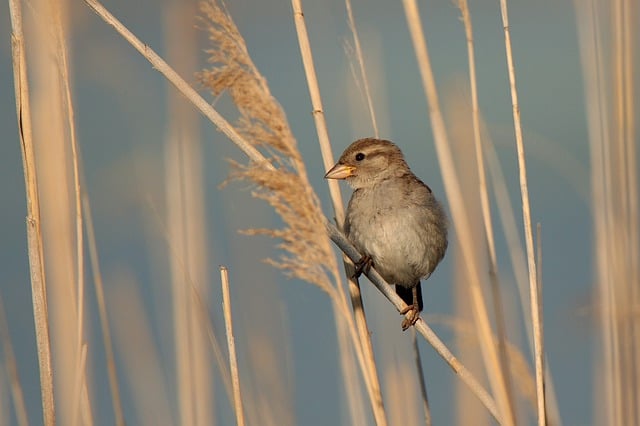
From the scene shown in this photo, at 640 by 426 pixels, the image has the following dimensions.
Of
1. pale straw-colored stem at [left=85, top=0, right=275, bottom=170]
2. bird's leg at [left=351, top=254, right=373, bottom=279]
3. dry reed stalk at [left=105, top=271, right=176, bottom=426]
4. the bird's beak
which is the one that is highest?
pale straw-colored stem at [left=85, top=0, right=275, bottom=170]

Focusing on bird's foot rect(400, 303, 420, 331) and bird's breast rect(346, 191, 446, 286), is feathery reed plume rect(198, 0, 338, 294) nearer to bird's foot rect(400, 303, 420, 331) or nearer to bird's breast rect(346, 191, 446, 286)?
bird's foot rect(400, 303, 420, 331)

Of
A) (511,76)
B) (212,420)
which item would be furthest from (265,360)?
(511,76)

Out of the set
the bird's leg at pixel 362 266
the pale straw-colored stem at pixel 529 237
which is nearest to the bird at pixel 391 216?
the bird's leg at pixel 362 266

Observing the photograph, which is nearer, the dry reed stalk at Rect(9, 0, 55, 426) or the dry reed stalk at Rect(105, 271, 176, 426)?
the dry reed stalk at Rect(9, 0, 55, 426)

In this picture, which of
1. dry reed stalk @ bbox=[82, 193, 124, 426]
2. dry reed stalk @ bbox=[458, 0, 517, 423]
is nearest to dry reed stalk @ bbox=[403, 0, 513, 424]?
dry reed stalk @ bbox=[458, 0, 517, 423]

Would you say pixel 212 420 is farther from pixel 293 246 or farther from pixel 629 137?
pixel 629 137

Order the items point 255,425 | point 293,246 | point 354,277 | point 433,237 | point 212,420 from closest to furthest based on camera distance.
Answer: point 293,246, point 354,277, point 255,425, point 212,420, point 433,237

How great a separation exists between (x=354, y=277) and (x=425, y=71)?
641mm

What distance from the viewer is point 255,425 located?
9.93 ft

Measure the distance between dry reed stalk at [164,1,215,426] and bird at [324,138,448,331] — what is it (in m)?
0.56

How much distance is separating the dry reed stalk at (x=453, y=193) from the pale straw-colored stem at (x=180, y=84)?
538mm

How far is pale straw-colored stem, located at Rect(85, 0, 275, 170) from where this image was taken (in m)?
2.15

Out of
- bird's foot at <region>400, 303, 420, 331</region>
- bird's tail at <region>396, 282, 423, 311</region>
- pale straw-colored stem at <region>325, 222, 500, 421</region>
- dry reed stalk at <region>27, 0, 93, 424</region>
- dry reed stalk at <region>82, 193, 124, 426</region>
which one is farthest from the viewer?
bird's tail at <region>396, 282, 423, 311</region>

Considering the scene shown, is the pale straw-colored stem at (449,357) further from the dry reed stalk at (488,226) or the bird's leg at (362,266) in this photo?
the bird's leg at (362,266)
